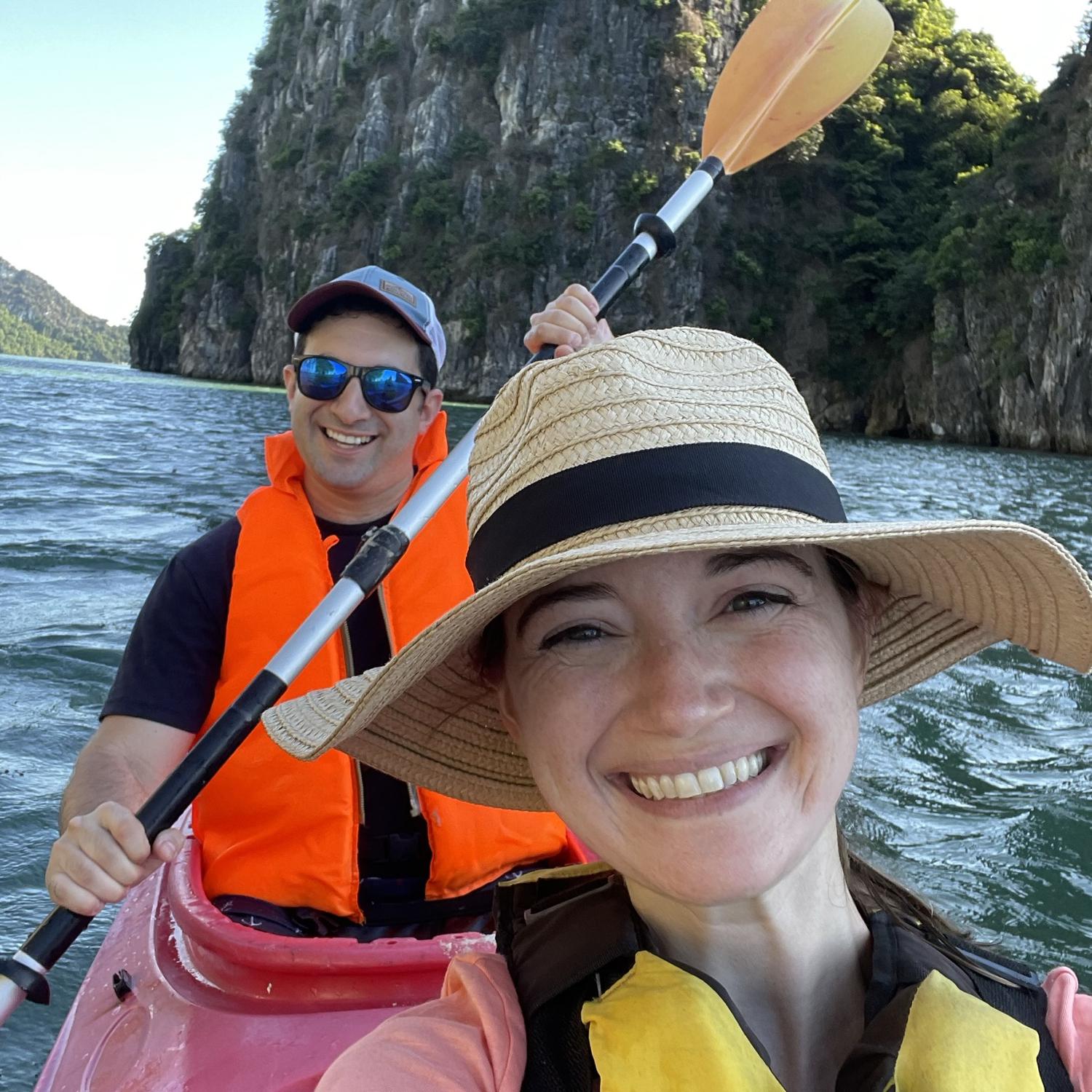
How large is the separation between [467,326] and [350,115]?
18701 mm

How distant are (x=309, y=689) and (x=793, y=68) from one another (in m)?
2.30

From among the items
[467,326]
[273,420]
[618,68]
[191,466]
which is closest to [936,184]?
[618,68]

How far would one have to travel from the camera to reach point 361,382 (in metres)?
2.80

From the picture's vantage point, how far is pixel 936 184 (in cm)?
3788

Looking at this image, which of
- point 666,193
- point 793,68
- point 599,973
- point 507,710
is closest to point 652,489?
point 507,710

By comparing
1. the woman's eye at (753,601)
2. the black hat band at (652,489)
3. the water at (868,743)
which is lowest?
the water at (868,743)

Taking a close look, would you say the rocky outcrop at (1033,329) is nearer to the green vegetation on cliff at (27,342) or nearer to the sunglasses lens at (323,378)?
the sunglasses lens at (323,378)

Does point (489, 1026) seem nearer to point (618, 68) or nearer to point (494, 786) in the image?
point (494, 786)

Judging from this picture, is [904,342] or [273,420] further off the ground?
[904,342]

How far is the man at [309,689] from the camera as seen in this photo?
2.28 meters

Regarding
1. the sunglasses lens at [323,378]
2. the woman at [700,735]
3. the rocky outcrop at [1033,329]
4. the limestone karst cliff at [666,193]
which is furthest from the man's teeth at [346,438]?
the limestone karst cliff at [666,193]

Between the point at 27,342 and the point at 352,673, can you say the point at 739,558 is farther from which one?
the point at 27,342

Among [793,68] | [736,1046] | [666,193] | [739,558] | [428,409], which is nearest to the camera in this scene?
[736,1046]

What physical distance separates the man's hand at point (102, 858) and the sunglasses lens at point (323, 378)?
1258 millimetres
